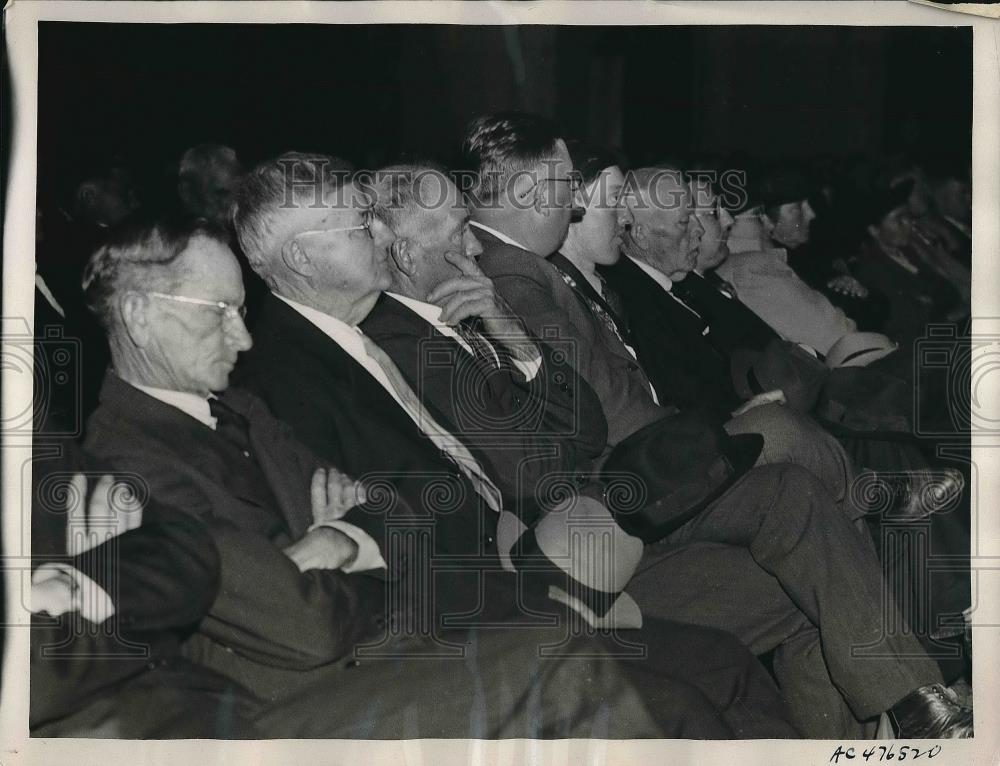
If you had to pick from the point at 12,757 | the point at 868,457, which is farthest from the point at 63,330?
the point at 868,457

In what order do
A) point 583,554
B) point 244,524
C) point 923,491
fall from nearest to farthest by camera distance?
point 244,524 → point 583,554 → point 923,491

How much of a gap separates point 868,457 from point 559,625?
135 centimetres

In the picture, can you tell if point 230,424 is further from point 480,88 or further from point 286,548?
point 480,88

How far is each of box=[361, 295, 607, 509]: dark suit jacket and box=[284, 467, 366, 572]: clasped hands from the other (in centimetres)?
42

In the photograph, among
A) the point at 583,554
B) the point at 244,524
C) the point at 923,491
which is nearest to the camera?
the point at 244,524

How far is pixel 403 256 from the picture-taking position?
4.62 m

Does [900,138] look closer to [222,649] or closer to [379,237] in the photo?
[379,237]

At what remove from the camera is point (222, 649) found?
14.8 feet

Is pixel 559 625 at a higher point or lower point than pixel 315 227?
lower

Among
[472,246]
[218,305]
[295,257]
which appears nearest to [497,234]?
[472,246]

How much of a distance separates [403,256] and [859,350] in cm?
181

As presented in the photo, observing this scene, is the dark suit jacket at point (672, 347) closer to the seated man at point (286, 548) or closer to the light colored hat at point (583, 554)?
the light colored hat at point (583, 554)

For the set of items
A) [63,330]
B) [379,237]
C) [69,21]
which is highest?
[69,21]

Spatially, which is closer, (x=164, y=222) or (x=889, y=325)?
(x=164, y=222)
